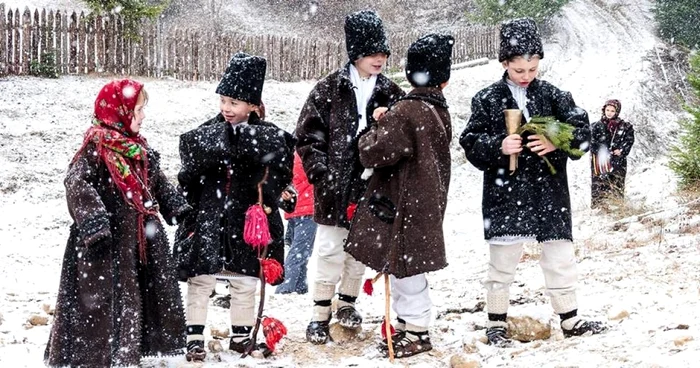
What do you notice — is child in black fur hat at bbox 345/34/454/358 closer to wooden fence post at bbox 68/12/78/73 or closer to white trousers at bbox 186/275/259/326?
white trousers at bbox 186/275/259/326

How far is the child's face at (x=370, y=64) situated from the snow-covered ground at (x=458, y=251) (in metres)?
A: 1.90

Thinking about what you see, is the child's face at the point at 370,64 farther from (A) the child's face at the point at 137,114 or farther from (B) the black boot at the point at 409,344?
(B) the black boot at the point at 409,344

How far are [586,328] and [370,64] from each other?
2.31 metres

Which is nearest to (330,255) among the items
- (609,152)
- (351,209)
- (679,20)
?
(351,209)

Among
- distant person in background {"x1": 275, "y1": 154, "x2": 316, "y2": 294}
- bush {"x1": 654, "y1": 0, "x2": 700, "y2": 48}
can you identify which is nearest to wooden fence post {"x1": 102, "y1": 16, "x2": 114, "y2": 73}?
distant person in background {"x1": 275, "y1": 154, "x2": 316, "y2": 294}

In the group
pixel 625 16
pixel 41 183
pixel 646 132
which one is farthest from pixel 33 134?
pixel 625 16

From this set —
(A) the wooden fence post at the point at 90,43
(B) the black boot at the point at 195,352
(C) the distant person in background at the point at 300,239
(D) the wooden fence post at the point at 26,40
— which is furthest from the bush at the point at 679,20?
(B) the black boot at the point at 195,352

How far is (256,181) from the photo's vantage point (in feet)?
16.5

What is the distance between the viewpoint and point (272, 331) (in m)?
4.96

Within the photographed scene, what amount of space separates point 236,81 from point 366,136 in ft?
3.05

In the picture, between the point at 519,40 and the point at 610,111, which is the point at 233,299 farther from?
the point at 610,111

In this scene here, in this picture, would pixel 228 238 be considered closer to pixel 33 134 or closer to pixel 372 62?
pixel 372 62

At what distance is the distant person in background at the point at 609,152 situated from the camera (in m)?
11.5

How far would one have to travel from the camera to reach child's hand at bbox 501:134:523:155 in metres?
4.94
